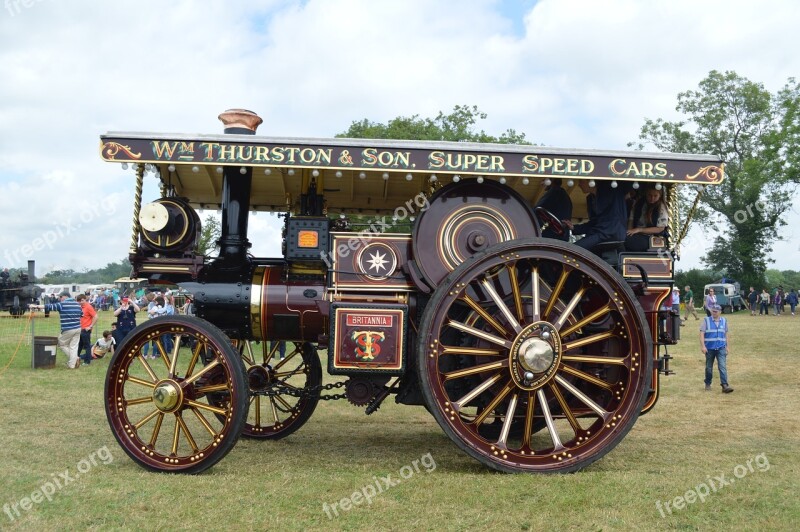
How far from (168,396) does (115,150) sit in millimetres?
1868

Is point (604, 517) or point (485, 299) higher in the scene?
point (485, 299)

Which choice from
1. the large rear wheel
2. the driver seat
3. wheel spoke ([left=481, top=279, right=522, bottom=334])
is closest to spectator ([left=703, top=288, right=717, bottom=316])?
the driver seat

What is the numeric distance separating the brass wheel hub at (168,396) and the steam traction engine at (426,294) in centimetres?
1

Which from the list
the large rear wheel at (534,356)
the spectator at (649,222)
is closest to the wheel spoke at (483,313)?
the large rear wheel at (534,356)

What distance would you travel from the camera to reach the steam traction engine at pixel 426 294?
523 centimetres

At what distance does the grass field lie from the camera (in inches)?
165

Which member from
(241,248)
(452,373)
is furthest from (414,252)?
(241,248)

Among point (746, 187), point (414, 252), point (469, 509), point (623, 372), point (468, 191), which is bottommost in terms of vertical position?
point (469, 509)

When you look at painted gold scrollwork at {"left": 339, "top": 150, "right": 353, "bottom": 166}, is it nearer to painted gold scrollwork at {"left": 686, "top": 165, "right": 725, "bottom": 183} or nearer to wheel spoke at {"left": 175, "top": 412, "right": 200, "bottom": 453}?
wheel spoke at {"left": 175, "top": 412, "right": 200, "bottom": 453}

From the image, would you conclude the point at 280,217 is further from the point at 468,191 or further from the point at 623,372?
the point at 623,372

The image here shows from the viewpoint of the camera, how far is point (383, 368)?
5.47 m

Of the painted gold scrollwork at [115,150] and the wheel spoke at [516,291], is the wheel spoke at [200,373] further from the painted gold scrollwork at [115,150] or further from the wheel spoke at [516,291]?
the wheel spoke at [516,291]

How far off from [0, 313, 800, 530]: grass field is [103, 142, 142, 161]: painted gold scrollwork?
2325mm

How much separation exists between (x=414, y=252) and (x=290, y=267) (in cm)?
110
